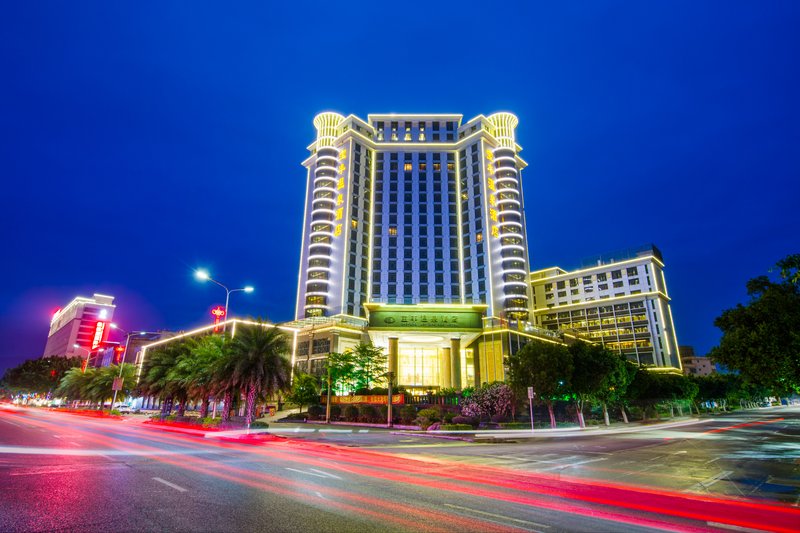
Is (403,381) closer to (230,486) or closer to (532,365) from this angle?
(532,365)

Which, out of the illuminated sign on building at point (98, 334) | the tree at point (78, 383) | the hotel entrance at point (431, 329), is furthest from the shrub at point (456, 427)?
the illuminated sign on building at point (98, 334)

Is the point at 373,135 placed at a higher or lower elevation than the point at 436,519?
higher

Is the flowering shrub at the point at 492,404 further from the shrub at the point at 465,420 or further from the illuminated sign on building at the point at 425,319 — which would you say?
the illuminated sign on building at the point at 425,319

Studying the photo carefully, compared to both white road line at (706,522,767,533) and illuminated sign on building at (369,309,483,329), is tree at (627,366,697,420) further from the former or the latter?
white road line at (706,522,767,533)

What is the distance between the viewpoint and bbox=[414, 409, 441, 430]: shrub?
38834 mm

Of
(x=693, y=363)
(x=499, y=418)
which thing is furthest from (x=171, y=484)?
(x=693, y=363)

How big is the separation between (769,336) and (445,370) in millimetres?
57853

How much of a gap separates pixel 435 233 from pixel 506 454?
259 ft

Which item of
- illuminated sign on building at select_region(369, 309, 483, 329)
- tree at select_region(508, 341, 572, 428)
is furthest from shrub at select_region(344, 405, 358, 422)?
illuminated sign on building at select_region(369, 309, 483, 329)

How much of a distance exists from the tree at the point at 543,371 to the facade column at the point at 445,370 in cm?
2564

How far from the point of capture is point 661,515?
8883mm

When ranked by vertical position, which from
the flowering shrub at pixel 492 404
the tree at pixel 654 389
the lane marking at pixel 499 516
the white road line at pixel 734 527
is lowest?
the white road line at pixel 734 527

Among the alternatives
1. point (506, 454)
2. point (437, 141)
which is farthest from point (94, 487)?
point (437, 141)

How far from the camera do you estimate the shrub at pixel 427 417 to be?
38.8 metres
